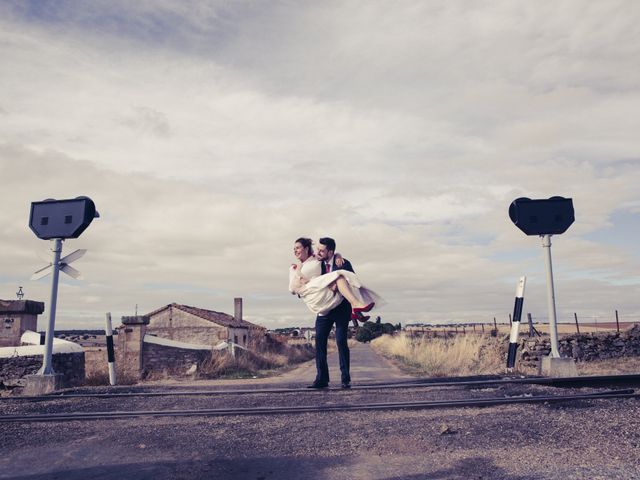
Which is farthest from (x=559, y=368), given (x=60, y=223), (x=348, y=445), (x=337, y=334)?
(x=60, y=223)

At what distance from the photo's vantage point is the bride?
6.17 metres

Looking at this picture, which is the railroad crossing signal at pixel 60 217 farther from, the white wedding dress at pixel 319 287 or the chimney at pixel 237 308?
the chimney at pixel 237 308

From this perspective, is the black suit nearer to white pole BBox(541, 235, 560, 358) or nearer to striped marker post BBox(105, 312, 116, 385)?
white pole BBox(541, 235, 560, 358)

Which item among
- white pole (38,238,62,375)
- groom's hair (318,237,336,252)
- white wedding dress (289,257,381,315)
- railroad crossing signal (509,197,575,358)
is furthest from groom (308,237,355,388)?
white pole (38,238,62,375)

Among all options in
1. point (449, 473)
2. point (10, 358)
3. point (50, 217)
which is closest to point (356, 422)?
point (449, 473)

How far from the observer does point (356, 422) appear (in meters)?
4.19

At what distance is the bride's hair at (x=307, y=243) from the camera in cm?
661

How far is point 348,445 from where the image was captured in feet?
11.8

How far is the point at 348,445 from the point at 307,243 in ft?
11.2

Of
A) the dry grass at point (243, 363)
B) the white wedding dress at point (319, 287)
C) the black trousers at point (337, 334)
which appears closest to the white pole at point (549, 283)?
the white wedding dress at point (319, 287)

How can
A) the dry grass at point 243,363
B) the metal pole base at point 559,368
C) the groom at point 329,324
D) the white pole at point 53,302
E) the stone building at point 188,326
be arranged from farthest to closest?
1. the stone building at point 188,326
2. the dry grass at point 243,363
3. the white pole at point 53,302
4. the metal pole base at point 559,368
5. the groom at point 329,324

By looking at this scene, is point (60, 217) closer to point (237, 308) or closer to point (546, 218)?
point (546, 218)

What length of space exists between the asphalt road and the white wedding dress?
1892 millimetres

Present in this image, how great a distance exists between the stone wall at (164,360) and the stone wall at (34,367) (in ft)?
17.0
